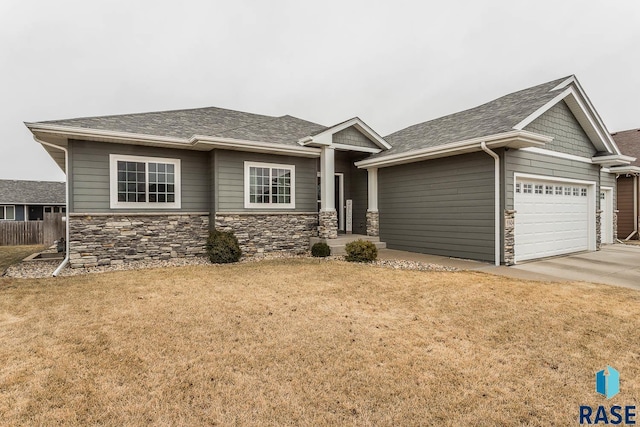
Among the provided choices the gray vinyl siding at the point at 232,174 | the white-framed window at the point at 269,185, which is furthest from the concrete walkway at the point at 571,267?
the gray vinyl siding at the point at 232,174

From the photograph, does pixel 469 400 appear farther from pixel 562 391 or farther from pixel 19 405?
pixel 19 405

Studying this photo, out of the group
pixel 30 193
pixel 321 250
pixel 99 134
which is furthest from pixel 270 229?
pixel 30 193

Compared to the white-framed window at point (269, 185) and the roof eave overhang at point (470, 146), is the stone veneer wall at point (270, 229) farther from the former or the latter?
the roof eave overhang at point (470, 146)

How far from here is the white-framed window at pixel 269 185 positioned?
34.3 feet

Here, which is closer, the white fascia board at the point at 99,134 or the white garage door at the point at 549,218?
the white fascia board at the point at 99,134

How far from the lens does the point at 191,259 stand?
998 centimetres

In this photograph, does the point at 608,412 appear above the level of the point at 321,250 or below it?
below

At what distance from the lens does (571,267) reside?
8.65 m

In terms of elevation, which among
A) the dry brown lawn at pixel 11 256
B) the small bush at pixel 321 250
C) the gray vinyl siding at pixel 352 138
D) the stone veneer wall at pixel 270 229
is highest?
the gray vinyl siding at pixel 352 138

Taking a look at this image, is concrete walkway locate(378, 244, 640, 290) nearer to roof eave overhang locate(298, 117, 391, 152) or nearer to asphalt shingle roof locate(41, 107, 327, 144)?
roof eave overhang locate(298, 117, 391, 152)

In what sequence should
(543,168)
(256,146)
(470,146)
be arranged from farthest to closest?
(256,146)
(543,168)
(470,146)

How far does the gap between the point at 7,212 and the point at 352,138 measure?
25.6 metres

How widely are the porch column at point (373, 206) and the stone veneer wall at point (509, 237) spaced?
15.5 feet

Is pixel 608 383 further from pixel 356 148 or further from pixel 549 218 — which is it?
pixel 356 148
